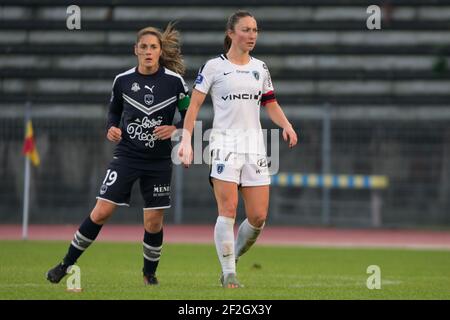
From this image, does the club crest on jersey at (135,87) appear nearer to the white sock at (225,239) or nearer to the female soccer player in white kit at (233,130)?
the female soccer player in white kit at (233,130)

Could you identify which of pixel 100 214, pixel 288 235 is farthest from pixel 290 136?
pixel 288 235

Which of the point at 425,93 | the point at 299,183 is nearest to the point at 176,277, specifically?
the point at 299,183

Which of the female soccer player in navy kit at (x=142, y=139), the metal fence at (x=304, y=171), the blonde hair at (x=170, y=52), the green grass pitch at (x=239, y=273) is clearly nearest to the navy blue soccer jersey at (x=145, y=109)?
the female soccer player in navy kit at (x=142, y=139)

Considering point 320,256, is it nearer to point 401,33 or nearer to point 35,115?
point 35,115

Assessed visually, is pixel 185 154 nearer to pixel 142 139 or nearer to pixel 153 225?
pixel 142 139

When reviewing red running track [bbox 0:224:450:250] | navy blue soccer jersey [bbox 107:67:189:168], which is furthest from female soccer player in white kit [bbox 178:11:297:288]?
red running track [bbox 0:224:450:250]

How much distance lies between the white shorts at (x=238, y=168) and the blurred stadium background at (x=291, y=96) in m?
12.1

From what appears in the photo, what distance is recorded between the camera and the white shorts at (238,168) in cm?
907

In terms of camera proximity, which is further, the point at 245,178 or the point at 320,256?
the point at 320,256

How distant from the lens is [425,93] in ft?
80.6

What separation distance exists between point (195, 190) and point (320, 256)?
716 centimetres

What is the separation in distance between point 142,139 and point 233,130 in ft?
2.48

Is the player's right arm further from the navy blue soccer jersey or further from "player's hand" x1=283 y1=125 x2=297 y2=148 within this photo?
"player's hand" x1=283 y1=125 x2=297 y2=148

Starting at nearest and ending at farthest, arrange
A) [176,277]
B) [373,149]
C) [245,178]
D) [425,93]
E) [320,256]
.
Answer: [245,178] → [176,277] → [320,256] → [373,149] → [425,93]
